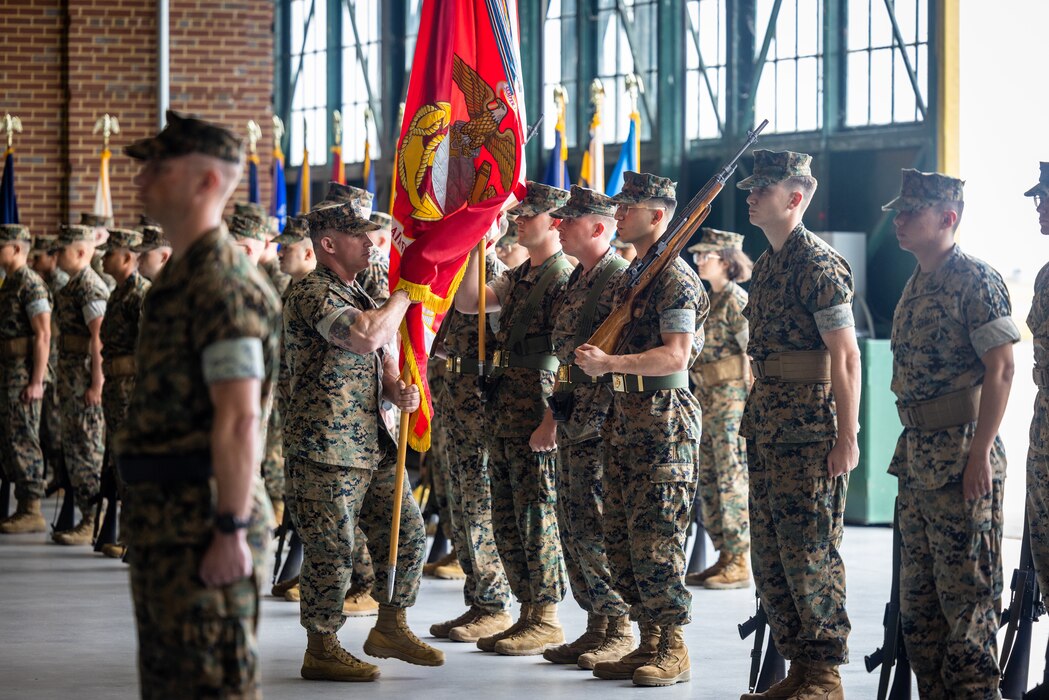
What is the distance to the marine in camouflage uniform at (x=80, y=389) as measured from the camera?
8502mm

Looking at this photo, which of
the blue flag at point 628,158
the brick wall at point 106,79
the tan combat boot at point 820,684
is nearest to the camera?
the tan combat boot at point 820,684

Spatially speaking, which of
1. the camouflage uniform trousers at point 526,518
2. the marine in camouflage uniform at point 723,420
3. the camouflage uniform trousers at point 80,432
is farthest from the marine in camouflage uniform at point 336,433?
the camouflage uniform trousers at point 80,432

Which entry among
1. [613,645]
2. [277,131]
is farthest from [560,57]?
[613,645]

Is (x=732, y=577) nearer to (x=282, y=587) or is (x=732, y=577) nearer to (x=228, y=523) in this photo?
(x=282, y=587)

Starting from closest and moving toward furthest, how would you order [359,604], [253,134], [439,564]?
[359,604], [439,564], [253,134]

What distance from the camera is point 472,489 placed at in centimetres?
601

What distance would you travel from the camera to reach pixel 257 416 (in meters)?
2.98

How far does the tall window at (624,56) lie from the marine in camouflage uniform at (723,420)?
3.92 metres

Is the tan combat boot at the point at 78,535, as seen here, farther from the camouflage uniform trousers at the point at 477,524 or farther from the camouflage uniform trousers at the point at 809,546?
the camouflage uniform trousers at the point at 809,546

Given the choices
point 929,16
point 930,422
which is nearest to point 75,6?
point 929,16

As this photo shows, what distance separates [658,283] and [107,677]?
2.41 m

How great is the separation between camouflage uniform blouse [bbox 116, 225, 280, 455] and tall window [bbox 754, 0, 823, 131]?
25.4ft

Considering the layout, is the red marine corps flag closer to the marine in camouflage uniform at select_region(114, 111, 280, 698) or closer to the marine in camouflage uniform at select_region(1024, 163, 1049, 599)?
the marine in camouflage uniform at select_region(1024, 163, 1049, 599)

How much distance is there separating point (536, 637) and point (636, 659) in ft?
1.85
